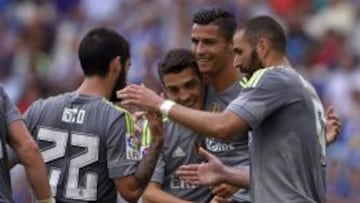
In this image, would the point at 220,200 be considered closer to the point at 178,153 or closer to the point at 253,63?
the point at 178,153

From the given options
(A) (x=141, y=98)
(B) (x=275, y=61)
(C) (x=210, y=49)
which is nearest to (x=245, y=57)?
(B) (x=275, y=61)

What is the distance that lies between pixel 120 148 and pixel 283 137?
1223 millimetres

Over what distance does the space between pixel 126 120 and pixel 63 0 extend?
10.9m

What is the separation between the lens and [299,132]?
9.26 metres

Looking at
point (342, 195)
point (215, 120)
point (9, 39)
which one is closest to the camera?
point (215, 120)

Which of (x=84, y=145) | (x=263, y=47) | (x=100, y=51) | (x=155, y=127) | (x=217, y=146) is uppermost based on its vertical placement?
(x=263, y=47)

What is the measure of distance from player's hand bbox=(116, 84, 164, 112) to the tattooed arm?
710mm

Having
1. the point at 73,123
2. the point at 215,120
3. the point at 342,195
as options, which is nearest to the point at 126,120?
the point at 73,123

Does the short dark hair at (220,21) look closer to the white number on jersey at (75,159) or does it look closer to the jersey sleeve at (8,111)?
the white number on jersey at (75,159)

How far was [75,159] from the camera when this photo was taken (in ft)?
32.5

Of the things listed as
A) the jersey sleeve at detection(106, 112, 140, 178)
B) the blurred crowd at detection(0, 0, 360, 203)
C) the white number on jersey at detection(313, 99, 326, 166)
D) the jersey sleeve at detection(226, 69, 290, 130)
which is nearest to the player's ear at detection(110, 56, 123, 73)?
the jersey sleeve at detection(106, 112, 140, 178)

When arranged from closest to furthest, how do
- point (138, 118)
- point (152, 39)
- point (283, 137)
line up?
point (283, 137) < point (138, 118) < point (152, 39)

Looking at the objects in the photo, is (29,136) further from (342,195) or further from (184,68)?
(342,195)

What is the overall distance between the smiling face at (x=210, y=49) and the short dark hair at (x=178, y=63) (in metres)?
0.04
